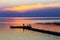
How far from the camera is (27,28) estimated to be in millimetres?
13883

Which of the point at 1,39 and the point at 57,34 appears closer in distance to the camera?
the point at 1,39

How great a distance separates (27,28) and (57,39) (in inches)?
226

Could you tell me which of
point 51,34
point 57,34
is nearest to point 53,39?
point 57,34

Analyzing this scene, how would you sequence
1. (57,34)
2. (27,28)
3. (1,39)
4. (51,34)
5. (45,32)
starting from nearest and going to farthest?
Answer: (1,39), (57,34), (51,34), (45,32), (27,28)

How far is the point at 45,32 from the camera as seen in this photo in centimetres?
1076

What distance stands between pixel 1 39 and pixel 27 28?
5.70m

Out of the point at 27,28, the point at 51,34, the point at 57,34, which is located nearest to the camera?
the point at 57,34

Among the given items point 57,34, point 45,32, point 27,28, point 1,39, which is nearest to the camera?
point 1,39

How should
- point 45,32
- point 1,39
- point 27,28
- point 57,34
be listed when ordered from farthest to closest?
point 27,28 → point 45,32 → point 57,34 → point 1,39

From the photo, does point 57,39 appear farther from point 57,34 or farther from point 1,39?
point 1,39

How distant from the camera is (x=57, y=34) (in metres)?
9.28

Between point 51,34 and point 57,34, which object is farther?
point 51,34

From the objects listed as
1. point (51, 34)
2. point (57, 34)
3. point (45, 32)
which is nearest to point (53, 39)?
point (57, 34)

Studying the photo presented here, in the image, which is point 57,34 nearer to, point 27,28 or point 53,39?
point 53,39
